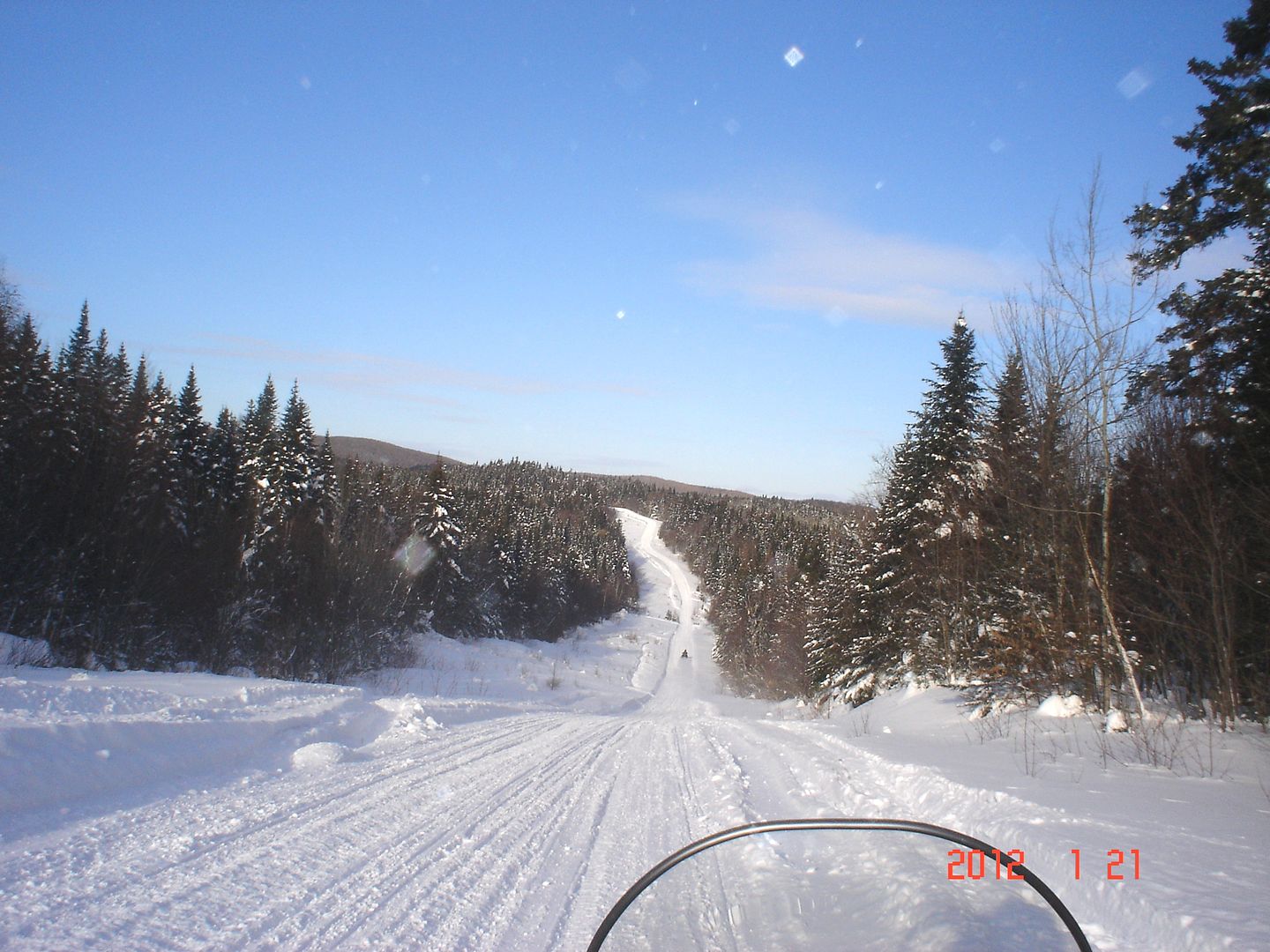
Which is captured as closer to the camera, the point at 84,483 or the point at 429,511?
the point at 84,483

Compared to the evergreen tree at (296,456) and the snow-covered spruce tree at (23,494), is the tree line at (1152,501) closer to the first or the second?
the snow-covered spruce tree at (23,494)

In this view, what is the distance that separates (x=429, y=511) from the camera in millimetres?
42781

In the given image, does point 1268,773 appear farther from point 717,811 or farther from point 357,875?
point 357,875

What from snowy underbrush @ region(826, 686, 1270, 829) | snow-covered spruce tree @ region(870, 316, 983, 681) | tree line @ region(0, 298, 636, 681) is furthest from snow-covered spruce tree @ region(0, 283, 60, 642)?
snow-covered spruce tree @ region(870, 316, 983, 681)

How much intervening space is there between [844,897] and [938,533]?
15408 millimetres

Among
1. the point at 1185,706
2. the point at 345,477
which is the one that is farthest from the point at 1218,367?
the point at 345,477

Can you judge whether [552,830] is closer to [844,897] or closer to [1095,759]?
[844,897]

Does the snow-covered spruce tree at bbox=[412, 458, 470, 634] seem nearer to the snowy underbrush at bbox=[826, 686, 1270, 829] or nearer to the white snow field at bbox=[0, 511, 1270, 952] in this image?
the white snow field at bbox=[0, 511, 1270, 952]

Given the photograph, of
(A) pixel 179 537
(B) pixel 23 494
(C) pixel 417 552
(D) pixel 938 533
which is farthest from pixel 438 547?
(D) pixel 938 533

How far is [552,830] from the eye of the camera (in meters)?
5.68

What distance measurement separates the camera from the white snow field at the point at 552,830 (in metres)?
3.39

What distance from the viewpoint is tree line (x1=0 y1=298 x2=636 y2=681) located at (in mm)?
21484

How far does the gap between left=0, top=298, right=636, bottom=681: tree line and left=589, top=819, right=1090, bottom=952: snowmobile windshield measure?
68.5ft

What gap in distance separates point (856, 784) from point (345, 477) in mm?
42707
